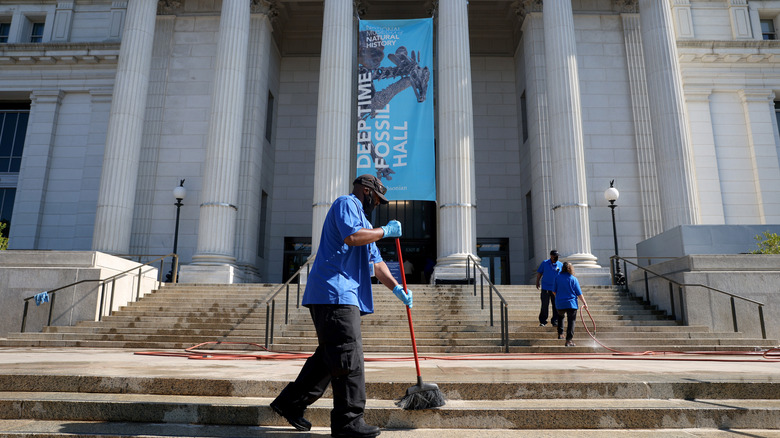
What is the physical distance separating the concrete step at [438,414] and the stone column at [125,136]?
15.8m

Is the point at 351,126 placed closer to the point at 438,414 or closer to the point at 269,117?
the point at 269,117

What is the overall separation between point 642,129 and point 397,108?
414 inches

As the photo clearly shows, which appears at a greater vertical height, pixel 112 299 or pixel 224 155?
pixel 224 155

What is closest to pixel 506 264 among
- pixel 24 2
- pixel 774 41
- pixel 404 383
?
pixel 774 41

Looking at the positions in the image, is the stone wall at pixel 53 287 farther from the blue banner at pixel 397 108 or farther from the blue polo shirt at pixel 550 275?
the blue polo shirt at pixel 550 275

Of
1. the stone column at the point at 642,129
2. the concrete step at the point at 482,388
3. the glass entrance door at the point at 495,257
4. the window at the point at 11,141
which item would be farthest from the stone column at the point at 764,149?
the window at the point at 11,141

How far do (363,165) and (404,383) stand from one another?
13112 mm

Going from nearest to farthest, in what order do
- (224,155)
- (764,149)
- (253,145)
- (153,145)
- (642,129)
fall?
(224,155)
(642,129)
(253,145)
(153,145)
(764,149)

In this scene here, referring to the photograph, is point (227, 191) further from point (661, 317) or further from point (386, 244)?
point (661, 317)

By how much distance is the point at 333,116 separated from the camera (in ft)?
59.9

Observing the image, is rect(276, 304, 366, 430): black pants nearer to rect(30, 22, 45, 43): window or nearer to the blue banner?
the blue banner

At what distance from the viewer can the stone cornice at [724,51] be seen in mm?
22641

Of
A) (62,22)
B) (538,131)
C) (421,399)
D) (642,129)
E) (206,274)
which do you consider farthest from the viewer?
(62,22)

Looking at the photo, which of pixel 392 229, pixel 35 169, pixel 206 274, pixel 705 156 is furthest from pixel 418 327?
pixel 35 169
